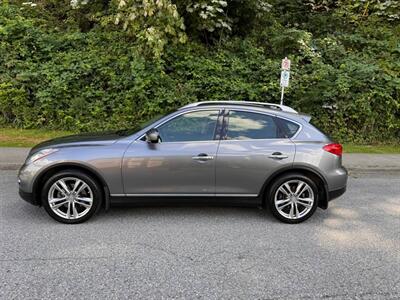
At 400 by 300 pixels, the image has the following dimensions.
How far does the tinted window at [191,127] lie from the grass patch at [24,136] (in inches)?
215

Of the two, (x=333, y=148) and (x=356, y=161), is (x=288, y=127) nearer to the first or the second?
(x=333, y=148)

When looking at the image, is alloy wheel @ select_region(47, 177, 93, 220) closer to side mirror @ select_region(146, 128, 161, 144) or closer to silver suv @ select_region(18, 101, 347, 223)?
silver suv @ select_region(18, 101, 347, 223)

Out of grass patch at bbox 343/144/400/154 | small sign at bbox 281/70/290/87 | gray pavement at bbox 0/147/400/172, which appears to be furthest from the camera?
grass patch at bbox 343/144/400/154

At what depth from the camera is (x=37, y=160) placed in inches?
202

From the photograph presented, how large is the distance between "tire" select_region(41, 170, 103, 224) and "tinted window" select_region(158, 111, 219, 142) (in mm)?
1098

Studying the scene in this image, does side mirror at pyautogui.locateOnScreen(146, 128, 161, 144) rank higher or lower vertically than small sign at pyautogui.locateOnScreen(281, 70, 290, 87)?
lower

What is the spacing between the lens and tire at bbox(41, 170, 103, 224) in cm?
512

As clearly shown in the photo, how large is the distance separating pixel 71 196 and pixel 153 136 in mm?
1255

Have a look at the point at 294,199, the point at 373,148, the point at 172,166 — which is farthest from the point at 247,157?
the point at 373,148

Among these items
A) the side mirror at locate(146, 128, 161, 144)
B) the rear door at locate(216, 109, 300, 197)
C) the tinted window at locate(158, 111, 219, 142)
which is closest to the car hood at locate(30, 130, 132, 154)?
the side mirror at locate(146, 128, 161, 144)

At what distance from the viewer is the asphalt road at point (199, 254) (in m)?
3.63

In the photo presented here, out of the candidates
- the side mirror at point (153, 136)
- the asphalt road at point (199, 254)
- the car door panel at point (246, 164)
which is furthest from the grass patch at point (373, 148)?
the side mirror at point (153, 136)

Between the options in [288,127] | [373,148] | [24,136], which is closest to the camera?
[288,127]

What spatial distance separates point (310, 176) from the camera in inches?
214
